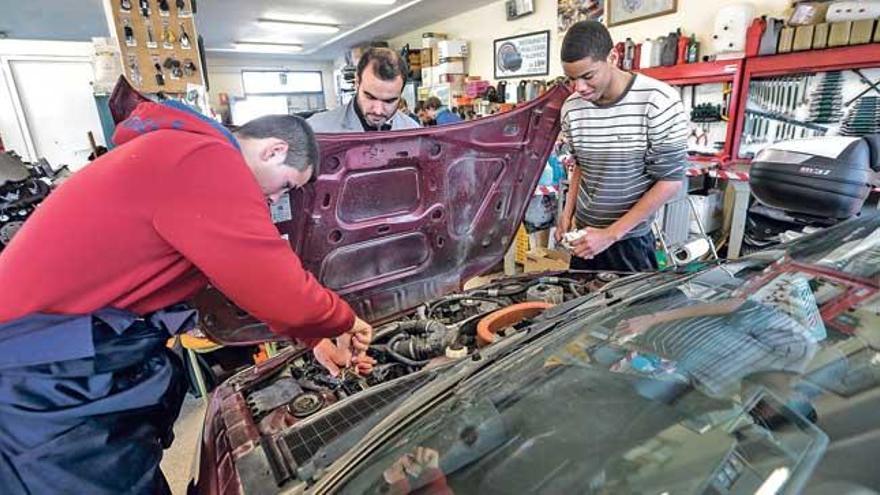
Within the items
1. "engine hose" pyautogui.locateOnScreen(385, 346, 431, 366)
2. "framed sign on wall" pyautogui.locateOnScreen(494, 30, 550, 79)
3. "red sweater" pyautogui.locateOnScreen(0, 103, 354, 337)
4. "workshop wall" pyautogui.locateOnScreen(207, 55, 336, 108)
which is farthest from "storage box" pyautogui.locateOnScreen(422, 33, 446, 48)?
"red sweater" pyautogui.locateOnScreen(0, 103, 354, 337)

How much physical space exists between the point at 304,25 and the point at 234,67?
5.17 meters

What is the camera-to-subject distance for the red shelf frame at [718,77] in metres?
3.59

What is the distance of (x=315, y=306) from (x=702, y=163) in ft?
12.9

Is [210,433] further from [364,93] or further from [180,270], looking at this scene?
[364,93]

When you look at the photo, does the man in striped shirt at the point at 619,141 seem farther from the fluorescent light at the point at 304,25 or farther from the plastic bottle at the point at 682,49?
the fluorescent light at the point at 304,25

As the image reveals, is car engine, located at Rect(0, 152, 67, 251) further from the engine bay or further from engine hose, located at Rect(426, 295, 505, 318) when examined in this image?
engine hose, located at Rect(426, 295, 505, 318)

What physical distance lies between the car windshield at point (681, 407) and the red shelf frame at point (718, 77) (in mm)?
3226

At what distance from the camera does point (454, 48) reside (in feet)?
22.7

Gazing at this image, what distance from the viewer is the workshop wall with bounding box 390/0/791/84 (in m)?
4.00

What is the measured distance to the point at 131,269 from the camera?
0.90 meters

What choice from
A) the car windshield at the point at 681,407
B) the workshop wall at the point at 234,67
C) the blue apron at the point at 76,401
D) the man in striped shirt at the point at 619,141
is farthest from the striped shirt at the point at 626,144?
the workshop wall at the point at 234,67

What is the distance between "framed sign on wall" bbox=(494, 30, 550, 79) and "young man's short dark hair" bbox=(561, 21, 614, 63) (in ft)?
14.3

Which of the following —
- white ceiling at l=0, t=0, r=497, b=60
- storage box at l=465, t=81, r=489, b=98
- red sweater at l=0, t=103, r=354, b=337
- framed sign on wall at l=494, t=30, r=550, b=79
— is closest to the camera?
red sweater at l=0, t=103, r=354, b=337

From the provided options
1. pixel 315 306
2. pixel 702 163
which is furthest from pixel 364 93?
pixel 702 163
